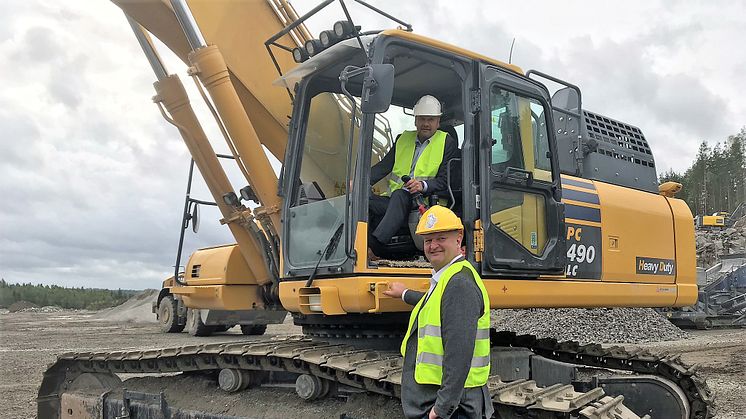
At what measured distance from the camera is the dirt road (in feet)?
15.1

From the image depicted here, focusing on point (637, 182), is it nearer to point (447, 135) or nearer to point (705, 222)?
point (447, 135)

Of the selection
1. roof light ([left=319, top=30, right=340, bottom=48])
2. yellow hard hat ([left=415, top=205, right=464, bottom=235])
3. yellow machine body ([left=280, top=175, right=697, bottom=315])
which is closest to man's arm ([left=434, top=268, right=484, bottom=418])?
A: yellow hard hat ([left=415, top=205, right=464, bottom=235])

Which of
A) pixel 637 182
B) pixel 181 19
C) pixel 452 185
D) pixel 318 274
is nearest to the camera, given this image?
pixel 318 274

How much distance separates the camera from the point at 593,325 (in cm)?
1853

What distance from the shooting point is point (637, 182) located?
22.5 ft

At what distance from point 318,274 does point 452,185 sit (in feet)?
4.07

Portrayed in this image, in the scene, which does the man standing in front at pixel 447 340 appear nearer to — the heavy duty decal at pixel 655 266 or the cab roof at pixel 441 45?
the cab roof at pixel 441 45

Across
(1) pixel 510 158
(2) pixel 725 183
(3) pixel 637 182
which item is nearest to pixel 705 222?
(3) pixel 637 182

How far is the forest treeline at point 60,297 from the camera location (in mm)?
43500

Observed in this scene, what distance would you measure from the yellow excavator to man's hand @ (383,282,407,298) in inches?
2.9

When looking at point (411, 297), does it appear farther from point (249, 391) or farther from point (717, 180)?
point (717, 180)

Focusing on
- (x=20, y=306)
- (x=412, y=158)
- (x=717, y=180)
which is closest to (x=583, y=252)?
(x=412, y=158)

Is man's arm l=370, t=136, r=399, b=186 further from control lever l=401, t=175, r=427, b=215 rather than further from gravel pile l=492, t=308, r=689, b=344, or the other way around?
gravel pile l=492, t=308, r=689, b=344

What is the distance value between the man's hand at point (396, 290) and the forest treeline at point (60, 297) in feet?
139
